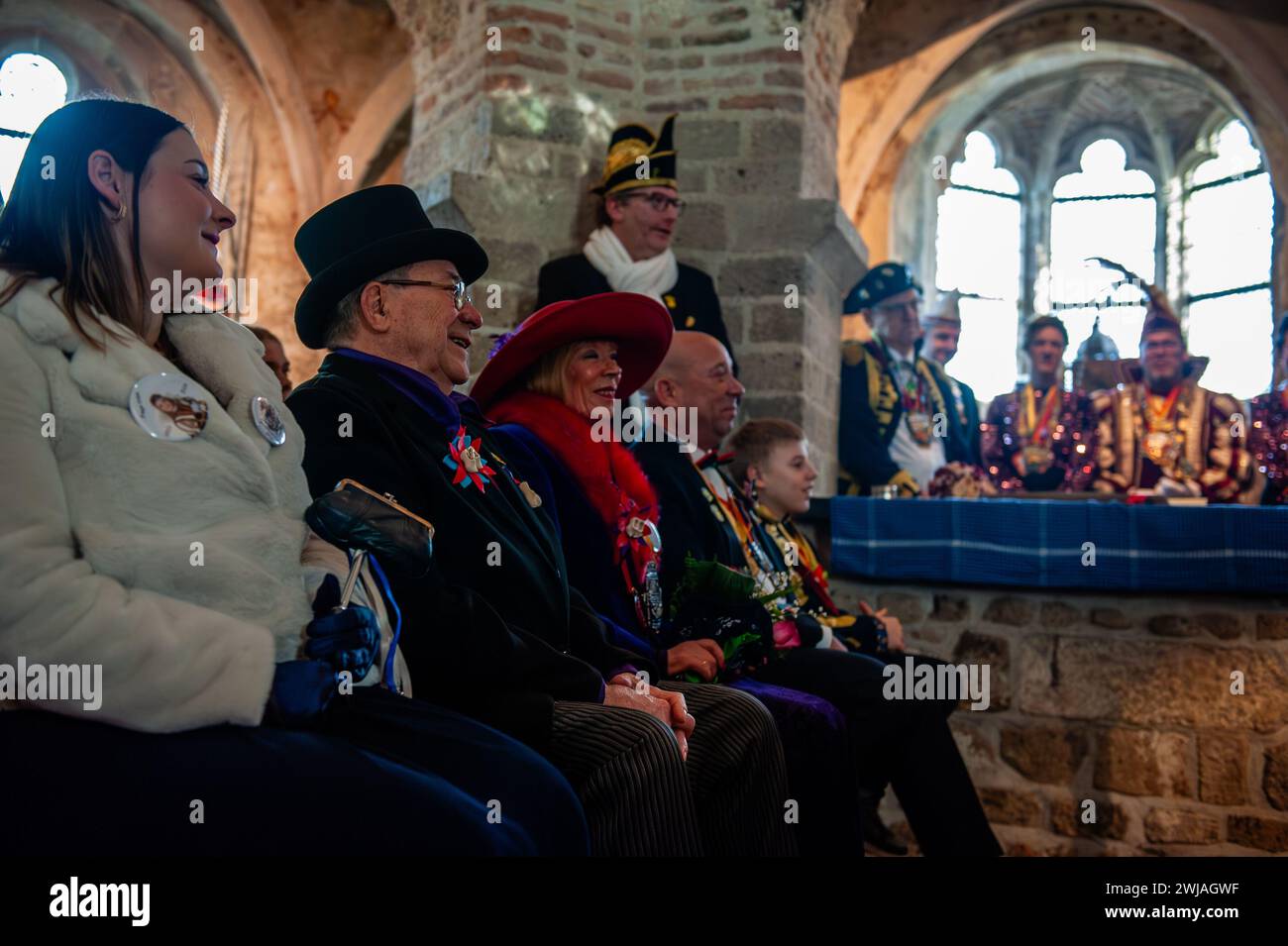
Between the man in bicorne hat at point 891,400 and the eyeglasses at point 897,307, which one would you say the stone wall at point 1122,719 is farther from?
the eyeglasses at point 897,307

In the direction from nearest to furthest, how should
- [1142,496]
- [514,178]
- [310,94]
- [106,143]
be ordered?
[106,143] → [1142,496] → [514,178] → [310,94]

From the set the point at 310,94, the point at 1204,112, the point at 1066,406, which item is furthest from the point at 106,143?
the point at 1204,112

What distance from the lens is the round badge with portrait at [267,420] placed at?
1.90m

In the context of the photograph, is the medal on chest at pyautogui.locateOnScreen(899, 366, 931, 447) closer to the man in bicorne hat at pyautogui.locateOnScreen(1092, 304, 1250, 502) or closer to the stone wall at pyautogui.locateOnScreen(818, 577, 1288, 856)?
the man in bicorne hat at pyautogui.locateOnScreen(1092, 304, 1250, 502)

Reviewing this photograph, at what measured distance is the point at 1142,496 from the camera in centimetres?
501

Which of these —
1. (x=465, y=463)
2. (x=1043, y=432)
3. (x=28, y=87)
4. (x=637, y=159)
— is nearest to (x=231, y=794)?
(x=465, y=463)

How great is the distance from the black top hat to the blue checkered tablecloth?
272cm

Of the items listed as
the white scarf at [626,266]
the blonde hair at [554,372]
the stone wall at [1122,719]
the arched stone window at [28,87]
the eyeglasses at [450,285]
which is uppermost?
the arched stone window at [28,87]

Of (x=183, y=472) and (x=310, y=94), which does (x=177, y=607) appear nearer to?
(x=183, y=472)

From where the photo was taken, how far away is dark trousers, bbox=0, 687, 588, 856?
150cm

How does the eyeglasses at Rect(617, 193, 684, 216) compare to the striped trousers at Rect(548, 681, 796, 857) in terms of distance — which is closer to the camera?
the striped trousers at Rect(548, 681, 796, 857)

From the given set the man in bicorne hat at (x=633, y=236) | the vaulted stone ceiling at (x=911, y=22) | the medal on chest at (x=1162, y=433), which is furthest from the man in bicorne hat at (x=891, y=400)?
the vaulted stone ceiling at (x=911, y=22)

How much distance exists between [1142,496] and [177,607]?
4.31 metres

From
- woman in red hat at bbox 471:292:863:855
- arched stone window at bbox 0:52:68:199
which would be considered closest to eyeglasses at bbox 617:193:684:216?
woman in red hat at bbox 471:292:863:855
